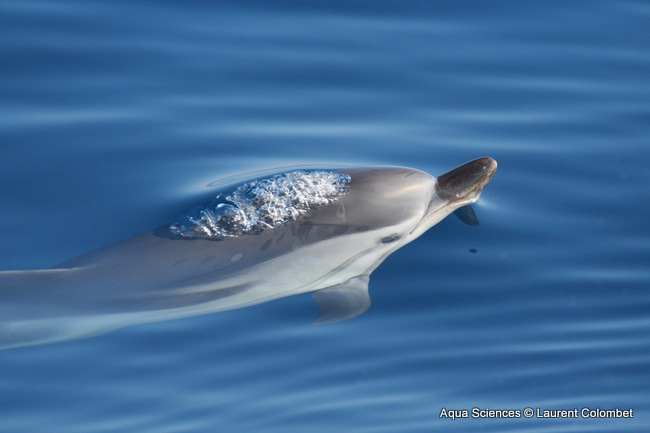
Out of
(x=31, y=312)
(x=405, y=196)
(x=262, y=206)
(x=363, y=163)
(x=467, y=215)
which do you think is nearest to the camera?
(x=31, y=312)

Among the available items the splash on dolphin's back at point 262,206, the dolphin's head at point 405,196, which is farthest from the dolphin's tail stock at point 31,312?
the dolphin's head at point 405,196

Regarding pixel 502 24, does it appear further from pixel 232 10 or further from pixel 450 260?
pixel 450 260

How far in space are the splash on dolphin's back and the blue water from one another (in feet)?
1.81

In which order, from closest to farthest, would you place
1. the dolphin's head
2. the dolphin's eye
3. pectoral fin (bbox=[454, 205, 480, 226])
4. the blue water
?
the blue water, the dolphin's head, the dolphin's eye, pectoral fin (bbox=[454, 205, 480, 226])

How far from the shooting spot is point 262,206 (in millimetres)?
6297

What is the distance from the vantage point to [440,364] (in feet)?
17.6

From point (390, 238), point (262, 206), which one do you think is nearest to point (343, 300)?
point (390, 238)

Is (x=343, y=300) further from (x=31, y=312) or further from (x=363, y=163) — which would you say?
(x=31, y=312)

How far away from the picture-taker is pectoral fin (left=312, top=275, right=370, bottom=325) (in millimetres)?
5923

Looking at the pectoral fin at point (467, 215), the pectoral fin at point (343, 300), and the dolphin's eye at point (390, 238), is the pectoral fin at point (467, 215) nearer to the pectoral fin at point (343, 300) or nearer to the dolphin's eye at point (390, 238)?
the dolphin's eye at point (390, 238)

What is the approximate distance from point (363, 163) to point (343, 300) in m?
1.95

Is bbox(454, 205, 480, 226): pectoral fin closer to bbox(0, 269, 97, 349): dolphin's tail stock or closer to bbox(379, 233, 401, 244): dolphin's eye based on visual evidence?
bbox(379, 233, 401, 244): dolphin's eye

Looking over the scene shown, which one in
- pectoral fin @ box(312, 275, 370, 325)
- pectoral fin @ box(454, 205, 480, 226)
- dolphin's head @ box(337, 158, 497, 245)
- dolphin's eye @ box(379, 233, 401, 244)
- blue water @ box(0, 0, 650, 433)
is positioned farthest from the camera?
pectoral fin @ box(454, 205, 480, 226)

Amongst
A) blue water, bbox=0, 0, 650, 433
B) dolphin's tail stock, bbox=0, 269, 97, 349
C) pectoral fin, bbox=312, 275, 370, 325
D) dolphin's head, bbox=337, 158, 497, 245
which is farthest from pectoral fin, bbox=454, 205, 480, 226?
dolphin's tail stock, bbox=0, 269, 97, 349
